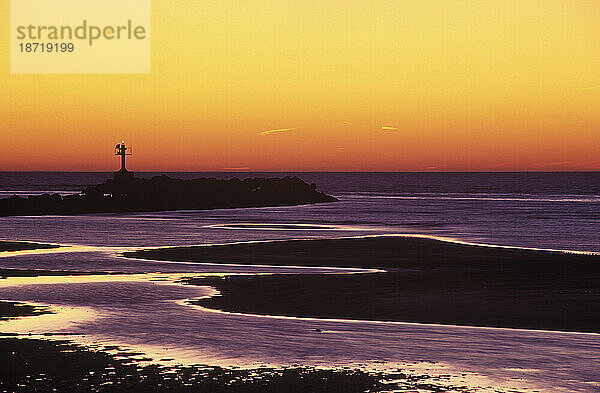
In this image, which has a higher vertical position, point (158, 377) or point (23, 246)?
point (158, 377)

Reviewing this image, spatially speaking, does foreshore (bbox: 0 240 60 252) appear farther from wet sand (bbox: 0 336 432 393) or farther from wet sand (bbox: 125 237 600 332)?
wet sand (bbox: 0 336 432 393)

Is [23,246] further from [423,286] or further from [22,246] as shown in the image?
[423,286]

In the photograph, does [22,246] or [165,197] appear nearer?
[22,246]

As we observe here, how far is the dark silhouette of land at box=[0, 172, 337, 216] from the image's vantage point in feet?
239

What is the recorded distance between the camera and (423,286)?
22.8m

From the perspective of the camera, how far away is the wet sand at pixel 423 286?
18.1 meters

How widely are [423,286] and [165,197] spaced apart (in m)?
65.9

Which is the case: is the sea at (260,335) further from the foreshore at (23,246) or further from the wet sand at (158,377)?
the foreshore at (23,246)

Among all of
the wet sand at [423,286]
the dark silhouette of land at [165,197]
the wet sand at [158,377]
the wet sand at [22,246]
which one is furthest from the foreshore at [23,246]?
the dark silhouette of land at [165,197]

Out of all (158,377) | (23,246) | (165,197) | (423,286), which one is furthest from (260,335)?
(165,197)

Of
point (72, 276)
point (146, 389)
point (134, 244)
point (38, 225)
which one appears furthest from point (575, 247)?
point (38, 225)

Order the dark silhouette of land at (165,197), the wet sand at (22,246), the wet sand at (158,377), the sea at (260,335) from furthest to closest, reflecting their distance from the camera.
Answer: the dark silhouette of land at (165,197) → the wet sand at (22,246) → the sea at (260,335) → the wet sand at (158,377)

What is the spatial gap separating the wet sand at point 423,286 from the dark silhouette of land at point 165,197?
40635 millimetres

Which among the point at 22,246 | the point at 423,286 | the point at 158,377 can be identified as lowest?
the point at 22,246
